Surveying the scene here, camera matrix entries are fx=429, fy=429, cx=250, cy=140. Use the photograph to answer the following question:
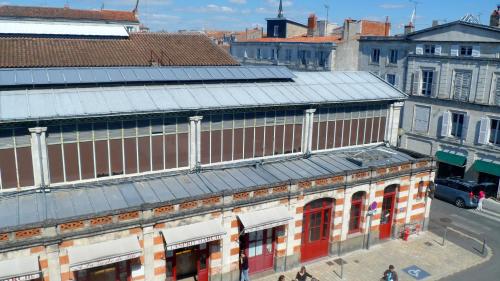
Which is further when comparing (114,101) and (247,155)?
(247,155)

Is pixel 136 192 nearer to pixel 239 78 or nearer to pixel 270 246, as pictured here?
pixel 270 246

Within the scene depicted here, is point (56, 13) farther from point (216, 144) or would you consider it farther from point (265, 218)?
point (265, 218)

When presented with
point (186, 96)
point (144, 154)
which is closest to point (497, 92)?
point (186, 96)

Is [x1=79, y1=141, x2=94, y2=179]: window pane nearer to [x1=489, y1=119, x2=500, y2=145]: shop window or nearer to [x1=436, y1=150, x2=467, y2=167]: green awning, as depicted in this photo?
[x1=436, y1=150, x2=467, y2=167]: green awning

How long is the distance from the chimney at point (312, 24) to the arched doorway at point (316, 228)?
1942 inches

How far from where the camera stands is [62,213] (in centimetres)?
1858

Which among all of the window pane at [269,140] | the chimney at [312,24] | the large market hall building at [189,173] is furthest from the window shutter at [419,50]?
the chimney at [312,24]

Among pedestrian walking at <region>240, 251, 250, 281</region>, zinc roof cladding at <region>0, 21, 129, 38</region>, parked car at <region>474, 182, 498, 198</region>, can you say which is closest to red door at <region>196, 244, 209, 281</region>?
pedestrian walking at <region>240, 251, 250, 281</region>

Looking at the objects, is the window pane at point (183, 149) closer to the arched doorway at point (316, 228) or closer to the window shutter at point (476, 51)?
the arched doorway at point (316, 228)

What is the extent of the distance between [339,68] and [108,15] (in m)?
39.0

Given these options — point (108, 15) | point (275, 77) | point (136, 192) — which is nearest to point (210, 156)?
point (136, 192)

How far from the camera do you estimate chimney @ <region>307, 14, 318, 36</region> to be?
6838 centimetres

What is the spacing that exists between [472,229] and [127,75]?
85.8ft

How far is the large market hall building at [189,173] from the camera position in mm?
18531
